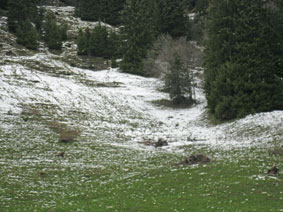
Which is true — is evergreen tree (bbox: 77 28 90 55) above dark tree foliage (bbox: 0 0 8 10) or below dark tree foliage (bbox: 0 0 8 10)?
below

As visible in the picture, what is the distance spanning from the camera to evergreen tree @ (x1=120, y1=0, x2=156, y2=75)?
72.1 metres

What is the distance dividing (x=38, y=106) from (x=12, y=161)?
789 inches

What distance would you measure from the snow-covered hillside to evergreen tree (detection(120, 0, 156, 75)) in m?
3.06

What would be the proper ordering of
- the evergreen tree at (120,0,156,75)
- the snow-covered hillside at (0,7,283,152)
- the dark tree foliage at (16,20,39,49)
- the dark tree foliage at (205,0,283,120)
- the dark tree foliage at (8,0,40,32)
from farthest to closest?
the dark tree foliage at (8,0,40,32), the dark tree foliage at (16,20,39,49), the evergreen tree at (120,0,156,75), the dark tree foliage at (205,0,283,120), the snow-covered hillside at (0,7,283,152)

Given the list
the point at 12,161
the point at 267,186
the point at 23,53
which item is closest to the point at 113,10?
the point at 23,53

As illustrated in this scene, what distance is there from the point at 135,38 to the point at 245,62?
35.4m

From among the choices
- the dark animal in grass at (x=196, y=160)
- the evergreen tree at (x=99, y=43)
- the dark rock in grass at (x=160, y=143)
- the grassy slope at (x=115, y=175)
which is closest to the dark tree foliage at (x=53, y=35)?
the evergreen tree at (x=99, y=43)

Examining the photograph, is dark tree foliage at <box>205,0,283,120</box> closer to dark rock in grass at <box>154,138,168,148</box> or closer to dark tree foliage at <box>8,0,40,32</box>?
dark rock in grass at <box>154,138,168,148</box>

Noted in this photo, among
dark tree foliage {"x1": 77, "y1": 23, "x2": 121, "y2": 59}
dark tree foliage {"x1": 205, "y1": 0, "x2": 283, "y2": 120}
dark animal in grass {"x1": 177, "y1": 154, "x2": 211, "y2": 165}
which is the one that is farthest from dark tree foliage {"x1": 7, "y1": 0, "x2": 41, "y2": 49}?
dark animal in grass {"x1": 177, "y1": 154, "x2": 211, "y2": 165}

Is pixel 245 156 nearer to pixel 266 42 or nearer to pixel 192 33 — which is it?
pixel 266 42

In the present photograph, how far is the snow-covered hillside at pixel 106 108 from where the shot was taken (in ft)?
119

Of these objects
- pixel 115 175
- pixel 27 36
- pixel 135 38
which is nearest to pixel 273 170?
pixel 115 175

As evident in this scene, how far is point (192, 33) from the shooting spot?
94.6 m

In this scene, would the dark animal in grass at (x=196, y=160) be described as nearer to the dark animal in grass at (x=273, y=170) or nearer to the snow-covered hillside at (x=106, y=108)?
the snow-covered hillside at (x=106, y=108)
